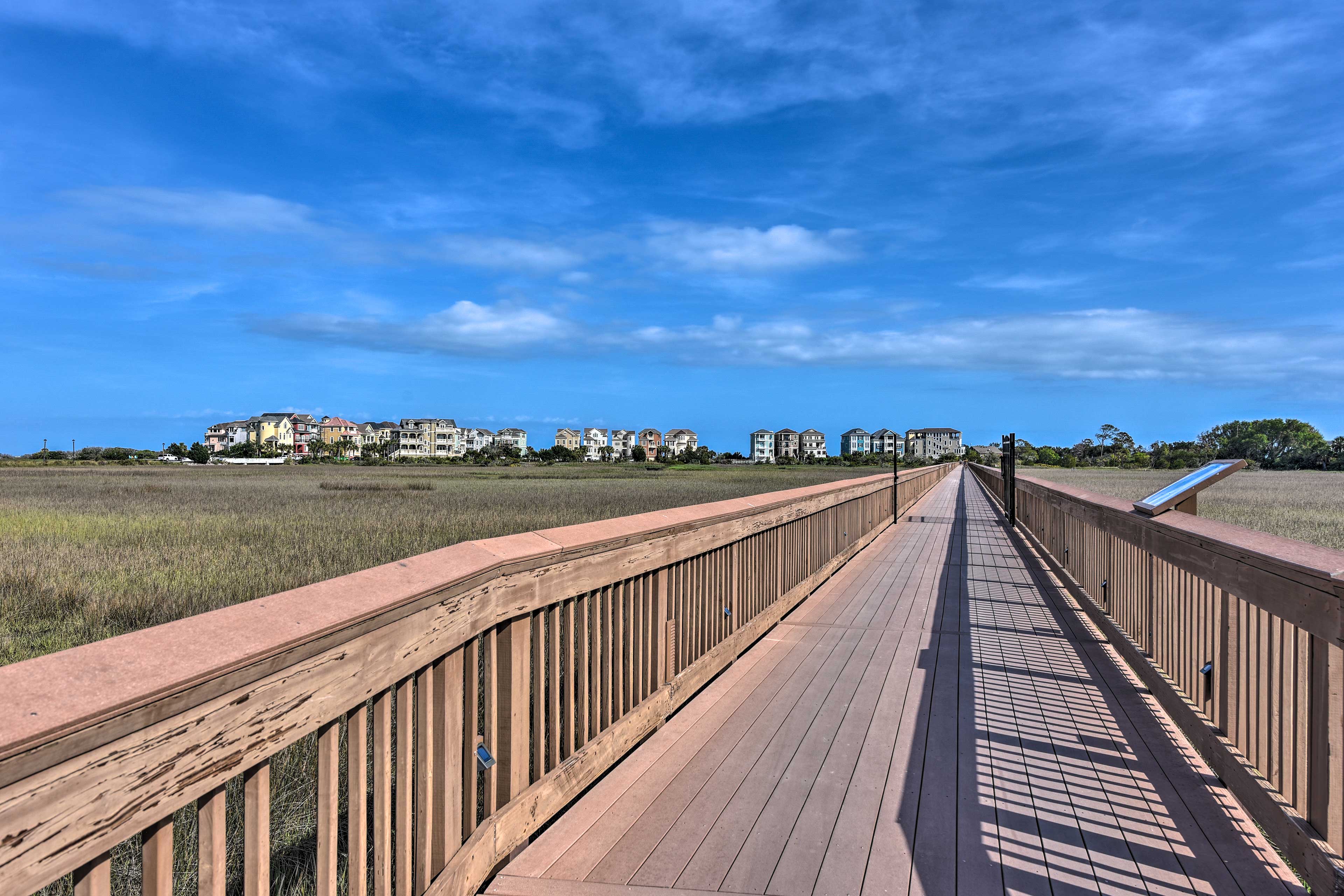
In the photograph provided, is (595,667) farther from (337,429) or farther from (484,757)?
(337,429)

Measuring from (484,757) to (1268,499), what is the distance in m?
32.4

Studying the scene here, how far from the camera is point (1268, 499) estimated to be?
26.4 meters

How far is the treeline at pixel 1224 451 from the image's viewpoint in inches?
3789

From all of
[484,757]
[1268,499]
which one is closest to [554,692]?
[484,757]

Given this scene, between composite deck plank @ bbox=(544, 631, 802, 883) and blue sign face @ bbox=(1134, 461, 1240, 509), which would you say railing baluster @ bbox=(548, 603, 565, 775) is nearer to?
composite deck plank @ bbox=(544, 631, 802, 883)

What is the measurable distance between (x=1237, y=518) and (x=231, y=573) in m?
20.0

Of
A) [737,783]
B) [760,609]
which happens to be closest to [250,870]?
[737,783]

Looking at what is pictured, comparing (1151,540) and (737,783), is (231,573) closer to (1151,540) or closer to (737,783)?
(737,783)

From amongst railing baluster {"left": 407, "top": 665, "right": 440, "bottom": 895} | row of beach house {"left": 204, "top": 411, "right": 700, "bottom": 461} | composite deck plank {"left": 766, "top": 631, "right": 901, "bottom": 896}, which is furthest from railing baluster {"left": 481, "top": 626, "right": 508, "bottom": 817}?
row of beach house {"left": 204, "top": 411, "right": 700, "bottom": 461}

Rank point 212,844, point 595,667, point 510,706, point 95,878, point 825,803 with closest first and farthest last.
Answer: point 95,878
point 212,844
point 510,706
point 825,803
point 595,667

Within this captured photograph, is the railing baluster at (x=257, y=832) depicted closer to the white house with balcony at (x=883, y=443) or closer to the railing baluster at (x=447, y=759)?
the railing baluster at (x=447, y=759)

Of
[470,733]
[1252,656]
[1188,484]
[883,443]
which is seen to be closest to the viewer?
[470,733]

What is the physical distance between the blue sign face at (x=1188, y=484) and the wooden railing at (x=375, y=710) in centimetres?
250

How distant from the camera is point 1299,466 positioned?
102 meters
